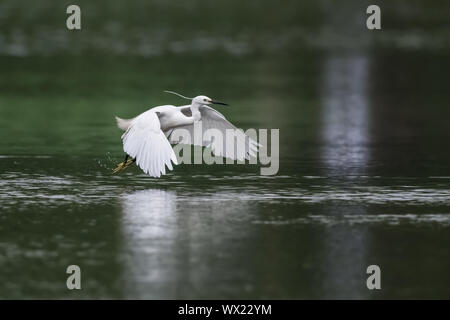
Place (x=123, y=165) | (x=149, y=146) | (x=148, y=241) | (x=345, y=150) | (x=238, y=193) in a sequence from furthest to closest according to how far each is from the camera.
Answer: (x=345, y=150)
(x=123, y=165)
(x=149, y=146)
(x=238, y=193)
(x=148, y=241)

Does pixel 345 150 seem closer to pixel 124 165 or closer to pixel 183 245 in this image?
pixel 124 165

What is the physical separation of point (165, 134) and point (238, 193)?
1798 millimetres

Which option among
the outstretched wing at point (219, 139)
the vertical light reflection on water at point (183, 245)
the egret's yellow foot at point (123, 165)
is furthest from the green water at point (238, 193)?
the outstretched wing at point (219, 139)

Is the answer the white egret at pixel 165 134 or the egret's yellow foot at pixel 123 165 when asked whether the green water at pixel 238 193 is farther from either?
the white egret at pixel 165 134

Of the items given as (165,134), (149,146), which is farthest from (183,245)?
(165,134)

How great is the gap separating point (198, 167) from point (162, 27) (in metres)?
29.8

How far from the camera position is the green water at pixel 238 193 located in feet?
36.9

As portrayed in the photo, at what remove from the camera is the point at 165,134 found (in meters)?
16.6

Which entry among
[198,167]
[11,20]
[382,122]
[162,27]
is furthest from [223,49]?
[198,167]

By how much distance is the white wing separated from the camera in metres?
15.4

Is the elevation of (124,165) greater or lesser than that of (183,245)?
greater

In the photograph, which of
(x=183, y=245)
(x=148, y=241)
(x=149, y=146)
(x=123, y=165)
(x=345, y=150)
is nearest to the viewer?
(x=183, y=245)

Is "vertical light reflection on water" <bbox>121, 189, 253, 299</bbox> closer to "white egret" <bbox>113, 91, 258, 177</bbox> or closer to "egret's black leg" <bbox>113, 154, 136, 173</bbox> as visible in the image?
"white egret" <bbox>113, 91, 258, 177</bbox>

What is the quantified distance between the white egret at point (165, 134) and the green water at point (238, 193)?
1.11 ft
